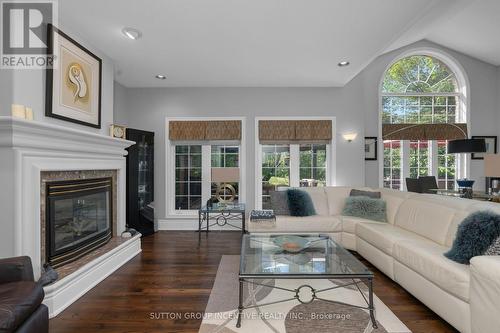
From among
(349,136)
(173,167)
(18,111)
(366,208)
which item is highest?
(349,136)

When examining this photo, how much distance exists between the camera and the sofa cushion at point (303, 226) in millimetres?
3736

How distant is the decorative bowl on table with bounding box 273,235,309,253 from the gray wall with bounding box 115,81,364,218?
213 cm

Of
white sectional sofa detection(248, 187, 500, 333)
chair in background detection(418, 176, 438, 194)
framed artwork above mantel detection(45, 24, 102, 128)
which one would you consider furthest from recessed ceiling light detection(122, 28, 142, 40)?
chair in background detection(418, 176, 438, 194)

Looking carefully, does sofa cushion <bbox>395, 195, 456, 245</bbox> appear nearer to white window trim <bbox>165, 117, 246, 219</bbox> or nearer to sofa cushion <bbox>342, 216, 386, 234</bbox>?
sofa cushion <bbox>342, 216, 386, 234</bbox>

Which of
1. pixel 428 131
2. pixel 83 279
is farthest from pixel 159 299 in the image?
pixel 428 131

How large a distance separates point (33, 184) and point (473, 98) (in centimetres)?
766

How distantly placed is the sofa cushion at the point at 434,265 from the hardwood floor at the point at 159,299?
1.10ft

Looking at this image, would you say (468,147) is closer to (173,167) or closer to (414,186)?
(414,186)

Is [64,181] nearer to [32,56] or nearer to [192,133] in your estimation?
[32,56]

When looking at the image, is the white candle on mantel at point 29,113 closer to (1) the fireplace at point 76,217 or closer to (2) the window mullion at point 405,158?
(1) the fireplace at point 76,217

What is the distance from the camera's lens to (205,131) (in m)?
4.93

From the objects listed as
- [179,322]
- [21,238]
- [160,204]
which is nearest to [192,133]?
[160,204]

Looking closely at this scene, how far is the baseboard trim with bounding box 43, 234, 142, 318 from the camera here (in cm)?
212

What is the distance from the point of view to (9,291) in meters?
1.53
